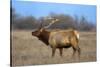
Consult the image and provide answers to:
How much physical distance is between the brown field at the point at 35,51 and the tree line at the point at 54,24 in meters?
0.08

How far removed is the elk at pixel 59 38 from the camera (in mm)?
2514

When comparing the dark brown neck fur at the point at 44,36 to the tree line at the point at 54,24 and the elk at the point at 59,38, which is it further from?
the tree line at the point at 54,24

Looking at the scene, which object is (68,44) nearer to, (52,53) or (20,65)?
(52,53)

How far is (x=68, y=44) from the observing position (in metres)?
2.62

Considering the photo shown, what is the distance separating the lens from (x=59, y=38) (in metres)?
2.59

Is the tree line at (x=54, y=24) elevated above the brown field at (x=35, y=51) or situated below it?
above

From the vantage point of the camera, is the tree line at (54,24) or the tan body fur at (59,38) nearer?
the tree line at (54,24)

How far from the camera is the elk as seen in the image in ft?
8.25

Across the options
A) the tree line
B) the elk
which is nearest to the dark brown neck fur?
the elk

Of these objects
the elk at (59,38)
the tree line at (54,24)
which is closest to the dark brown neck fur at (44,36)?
the elk at (59,38)

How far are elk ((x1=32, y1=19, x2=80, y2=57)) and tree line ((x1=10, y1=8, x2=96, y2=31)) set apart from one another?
0.06 metres

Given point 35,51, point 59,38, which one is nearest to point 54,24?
point 59,38
